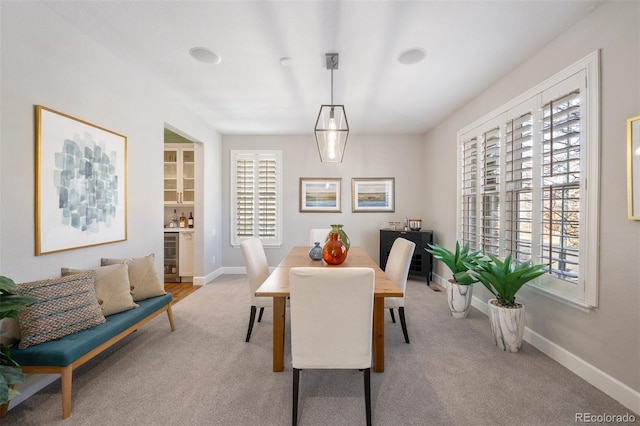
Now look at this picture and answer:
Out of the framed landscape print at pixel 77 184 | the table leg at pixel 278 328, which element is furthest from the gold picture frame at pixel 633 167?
the framed landscape print at pixel 77 184

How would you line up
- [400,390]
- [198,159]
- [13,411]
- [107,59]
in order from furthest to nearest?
1. [198,159]
2. [107,59]
3. [400,390]
4. [13,411]

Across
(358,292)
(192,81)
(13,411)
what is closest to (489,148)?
(358,292)

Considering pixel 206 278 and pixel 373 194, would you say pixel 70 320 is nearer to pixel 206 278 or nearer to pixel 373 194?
pixel 206 278

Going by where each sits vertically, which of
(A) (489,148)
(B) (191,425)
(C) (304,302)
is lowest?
(B) (191,425)

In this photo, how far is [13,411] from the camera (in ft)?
5.68

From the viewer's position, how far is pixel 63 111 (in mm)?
2133

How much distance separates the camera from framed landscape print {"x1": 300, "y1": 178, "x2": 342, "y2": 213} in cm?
537

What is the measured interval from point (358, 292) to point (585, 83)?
2.29 m

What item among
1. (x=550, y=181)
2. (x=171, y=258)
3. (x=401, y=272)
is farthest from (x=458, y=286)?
(x=171, y=258)

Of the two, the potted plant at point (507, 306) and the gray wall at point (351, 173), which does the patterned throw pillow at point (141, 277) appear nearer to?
the gray wall at point (351, 173)

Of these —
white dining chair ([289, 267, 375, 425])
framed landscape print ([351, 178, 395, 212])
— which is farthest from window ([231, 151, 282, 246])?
white dining chair ([289, 267, 375, 425])

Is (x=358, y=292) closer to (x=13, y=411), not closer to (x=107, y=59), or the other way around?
(x=13, y=411)

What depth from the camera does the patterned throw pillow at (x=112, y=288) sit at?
7.16ft

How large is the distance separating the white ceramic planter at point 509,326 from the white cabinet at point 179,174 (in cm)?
488
